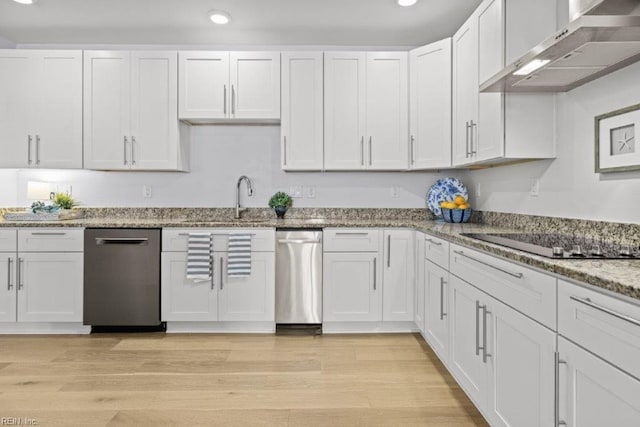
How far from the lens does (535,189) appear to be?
2.56 m

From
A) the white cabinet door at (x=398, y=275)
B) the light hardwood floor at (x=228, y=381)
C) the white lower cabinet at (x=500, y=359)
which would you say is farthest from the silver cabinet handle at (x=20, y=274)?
the white lower cabinet at (x=500, y=359)

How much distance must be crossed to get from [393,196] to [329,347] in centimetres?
156

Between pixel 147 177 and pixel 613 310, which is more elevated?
pixel 147 177

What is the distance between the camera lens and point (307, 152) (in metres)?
3.50

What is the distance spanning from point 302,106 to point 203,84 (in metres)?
0.86

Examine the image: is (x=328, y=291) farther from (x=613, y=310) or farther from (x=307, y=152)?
(x=613, y=310)

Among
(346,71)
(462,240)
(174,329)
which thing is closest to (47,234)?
(174,329)

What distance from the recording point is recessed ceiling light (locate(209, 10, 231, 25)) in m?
3.12

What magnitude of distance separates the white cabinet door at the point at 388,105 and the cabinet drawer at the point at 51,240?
2455mm

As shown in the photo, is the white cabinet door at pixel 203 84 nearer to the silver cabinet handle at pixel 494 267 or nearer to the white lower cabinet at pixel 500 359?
the silver cabinet handle at pixel 494 267

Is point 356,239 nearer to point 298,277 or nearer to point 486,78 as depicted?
point 298,277

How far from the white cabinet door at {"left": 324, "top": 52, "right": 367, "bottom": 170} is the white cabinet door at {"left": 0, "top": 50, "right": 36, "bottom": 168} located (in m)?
2.49

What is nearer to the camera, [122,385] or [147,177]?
[122,385]

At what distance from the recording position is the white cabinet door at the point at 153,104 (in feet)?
11.3
